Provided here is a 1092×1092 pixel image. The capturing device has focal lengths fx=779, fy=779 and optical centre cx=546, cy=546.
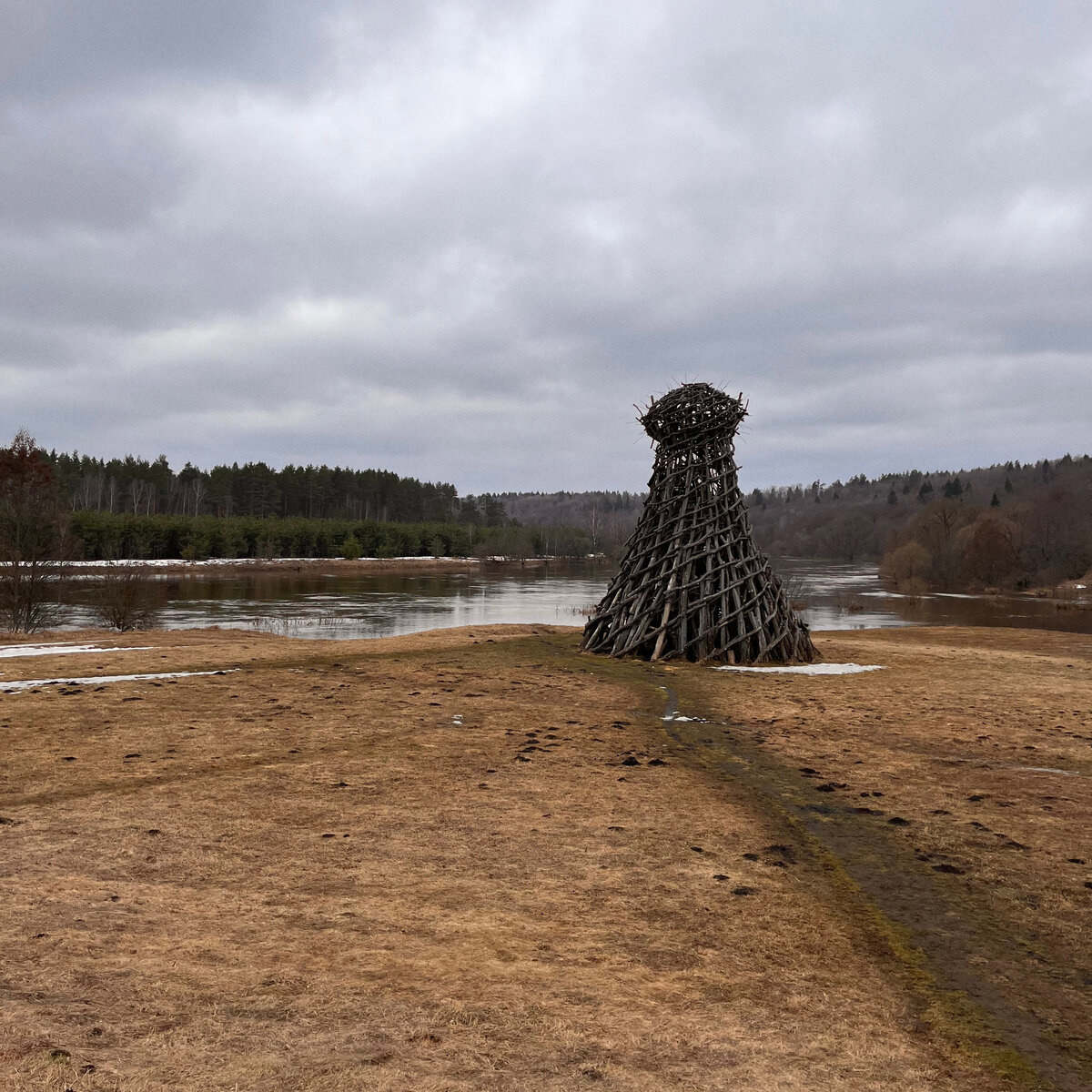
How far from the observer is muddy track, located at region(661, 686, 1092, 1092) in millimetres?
3152

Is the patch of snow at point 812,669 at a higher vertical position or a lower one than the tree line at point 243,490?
lower

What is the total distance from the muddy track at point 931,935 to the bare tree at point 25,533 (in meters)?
22.0

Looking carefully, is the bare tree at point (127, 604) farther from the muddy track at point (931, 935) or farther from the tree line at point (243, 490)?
the tree line at point (243, 490)

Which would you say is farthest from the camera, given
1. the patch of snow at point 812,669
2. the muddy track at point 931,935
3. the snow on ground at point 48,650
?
the patch of snow at point 812,669

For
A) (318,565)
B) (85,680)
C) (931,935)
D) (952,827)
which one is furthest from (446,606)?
(318,565)

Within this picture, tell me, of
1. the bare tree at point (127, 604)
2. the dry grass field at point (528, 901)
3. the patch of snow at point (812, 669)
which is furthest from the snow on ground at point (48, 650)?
the patch of snow at point (812, 669)

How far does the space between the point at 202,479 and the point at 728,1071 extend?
126867 millimetres

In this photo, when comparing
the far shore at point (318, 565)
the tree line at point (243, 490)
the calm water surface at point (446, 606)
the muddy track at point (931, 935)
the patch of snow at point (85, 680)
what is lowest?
the calm water surface at point (446, 606)

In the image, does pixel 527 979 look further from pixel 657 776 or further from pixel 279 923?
pixel 657 776

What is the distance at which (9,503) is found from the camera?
22062 millimetres

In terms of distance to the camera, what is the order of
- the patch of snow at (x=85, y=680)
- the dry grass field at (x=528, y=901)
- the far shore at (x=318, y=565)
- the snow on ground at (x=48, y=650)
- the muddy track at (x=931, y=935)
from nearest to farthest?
the dry grass field at (x=528, y=901) → the muddy track at (x=931, y=935) → the patch of snow at (x=85, y=680) → the snow on ground at (x=48, y=650) → the far shore at (x=318, y=565)

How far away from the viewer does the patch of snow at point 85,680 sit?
10.3 metres

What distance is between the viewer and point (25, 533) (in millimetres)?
22234

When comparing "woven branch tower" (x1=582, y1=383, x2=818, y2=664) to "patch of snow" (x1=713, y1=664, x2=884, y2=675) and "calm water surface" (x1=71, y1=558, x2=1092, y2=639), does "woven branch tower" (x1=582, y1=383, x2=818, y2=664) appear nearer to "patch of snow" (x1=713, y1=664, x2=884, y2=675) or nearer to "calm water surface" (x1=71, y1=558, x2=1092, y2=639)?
Result: "patch of snow" (x1=713, y1=664, x2=884, y2=675)
